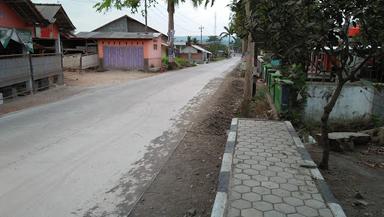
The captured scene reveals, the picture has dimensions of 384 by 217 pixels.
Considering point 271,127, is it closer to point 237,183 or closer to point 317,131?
point 317,131

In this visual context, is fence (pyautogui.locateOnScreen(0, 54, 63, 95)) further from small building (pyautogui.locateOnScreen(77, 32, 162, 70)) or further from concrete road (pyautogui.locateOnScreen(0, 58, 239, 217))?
small building (pyautogui.locateOnScreen(77, 32, 162, 70))

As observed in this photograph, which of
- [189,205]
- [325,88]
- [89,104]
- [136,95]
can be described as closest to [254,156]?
[189,205]

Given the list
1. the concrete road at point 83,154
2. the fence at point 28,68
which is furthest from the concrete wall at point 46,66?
the concrete road at point 83,154

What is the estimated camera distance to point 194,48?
62938 mm

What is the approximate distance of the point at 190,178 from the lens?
5840 mm

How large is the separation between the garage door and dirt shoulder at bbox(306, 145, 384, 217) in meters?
25.1

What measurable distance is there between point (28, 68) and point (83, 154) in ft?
33.9

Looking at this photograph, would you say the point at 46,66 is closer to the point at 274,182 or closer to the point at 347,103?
the point at 347,103

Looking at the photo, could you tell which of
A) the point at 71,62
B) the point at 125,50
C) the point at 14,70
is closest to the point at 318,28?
the point at 14,70

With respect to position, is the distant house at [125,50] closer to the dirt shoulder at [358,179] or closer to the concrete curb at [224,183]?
the dirt shoulder at [358,179]

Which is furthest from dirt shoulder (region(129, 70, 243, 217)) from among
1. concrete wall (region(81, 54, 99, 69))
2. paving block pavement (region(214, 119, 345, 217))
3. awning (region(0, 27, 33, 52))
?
concrete wall (region(81, 54, 99, 69))

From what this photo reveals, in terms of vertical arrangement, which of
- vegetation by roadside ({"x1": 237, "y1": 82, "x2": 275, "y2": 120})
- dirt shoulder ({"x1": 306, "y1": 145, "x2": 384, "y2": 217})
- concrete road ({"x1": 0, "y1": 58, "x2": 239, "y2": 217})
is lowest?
dirt shoulder ({"x1": 306, "y1": 145, "x2": 384, "y2": 217})

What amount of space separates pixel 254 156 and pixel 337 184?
1356 millimetres

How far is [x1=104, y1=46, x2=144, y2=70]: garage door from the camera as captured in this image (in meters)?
31.3
